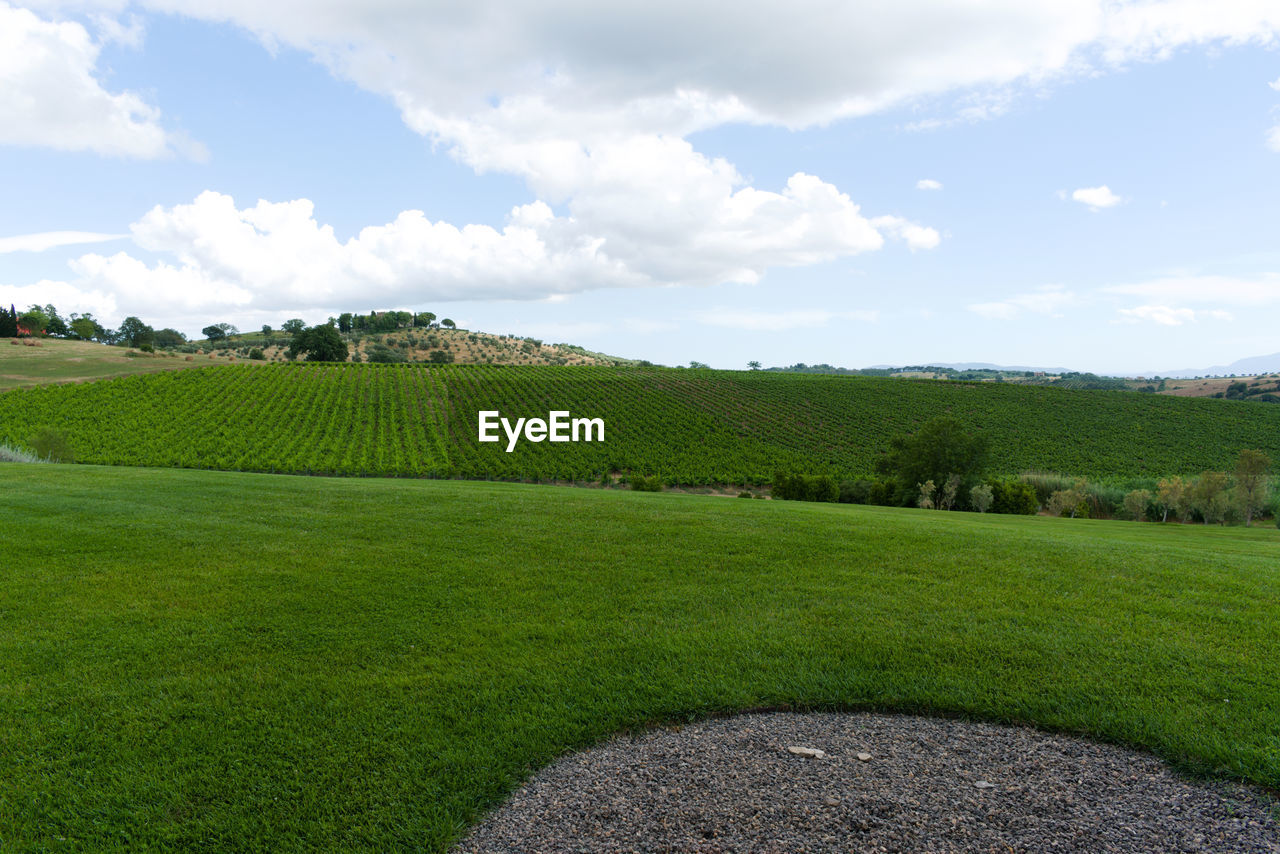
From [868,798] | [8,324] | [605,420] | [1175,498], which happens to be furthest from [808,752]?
[8,324]

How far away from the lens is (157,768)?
4.87 meters

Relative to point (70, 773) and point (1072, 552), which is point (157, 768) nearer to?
point (70, 773)

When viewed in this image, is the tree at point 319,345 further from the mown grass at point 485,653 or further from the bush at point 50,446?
the mown grass at point 485,653

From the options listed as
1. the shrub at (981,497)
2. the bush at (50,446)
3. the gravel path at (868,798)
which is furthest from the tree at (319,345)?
the gravel path at (868,798)

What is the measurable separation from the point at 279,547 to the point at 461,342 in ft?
462

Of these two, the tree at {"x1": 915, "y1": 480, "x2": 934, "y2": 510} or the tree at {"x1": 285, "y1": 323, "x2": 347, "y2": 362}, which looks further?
the tree at {"x1": 285, "y1": 323, "x2": 347, "y2": 362}

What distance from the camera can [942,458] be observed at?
37.6 m

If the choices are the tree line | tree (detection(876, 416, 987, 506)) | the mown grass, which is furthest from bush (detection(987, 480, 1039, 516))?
the mown grass

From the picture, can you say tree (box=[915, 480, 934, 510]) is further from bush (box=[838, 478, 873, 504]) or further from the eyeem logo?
the eyeem logo

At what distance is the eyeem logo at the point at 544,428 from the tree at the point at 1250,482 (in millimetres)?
41599

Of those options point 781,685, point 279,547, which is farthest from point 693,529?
point 279,547

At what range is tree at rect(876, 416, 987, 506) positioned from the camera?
123 ft

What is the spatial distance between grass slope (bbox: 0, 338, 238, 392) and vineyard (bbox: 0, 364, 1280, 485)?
523 cm

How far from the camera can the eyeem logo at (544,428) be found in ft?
183
